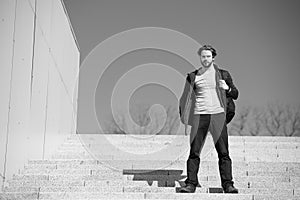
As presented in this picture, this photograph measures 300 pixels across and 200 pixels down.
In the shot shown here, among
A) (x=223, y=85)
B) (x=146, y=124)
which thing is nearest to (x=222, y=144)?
(x=223, y=85)

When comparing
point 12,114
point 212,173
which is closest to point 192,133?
point 212,173

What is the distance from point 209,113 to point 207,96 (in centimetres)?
19

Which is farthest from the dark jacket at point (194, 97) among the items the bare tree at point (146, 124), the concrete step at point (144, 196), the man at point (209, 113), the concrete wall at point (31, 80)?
the bare tree at point (146, 124)

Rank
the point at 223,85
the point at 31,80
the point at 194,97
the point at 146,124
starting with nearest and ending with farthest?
1. the point at 223,85
2. the point at 194,97
3. the point at 31,80
4. the point at 146,124

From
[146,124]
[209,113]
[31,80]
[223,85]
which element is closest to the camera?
[223,85]

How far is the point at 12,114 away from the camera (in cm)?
877

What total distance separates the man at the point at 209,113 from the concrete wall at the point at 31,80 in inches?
89.1

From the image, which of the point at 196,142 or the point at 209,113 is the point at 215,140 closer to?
the point at 196,142

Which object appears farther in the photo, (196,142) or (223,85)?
(196,142)

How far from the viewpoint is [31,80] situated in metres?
10.2

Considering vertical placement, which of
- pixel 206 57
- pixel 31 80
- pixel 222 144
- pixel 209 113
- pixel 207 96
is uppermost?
pixel 31 80

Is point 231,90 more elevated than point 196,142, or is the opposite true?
point 231,90

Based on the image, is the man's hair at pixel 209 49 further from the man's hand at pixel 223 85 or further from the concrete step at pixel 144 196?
the concrete step at pixel 144 196

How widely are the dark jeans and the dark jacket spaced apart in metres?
0.09
